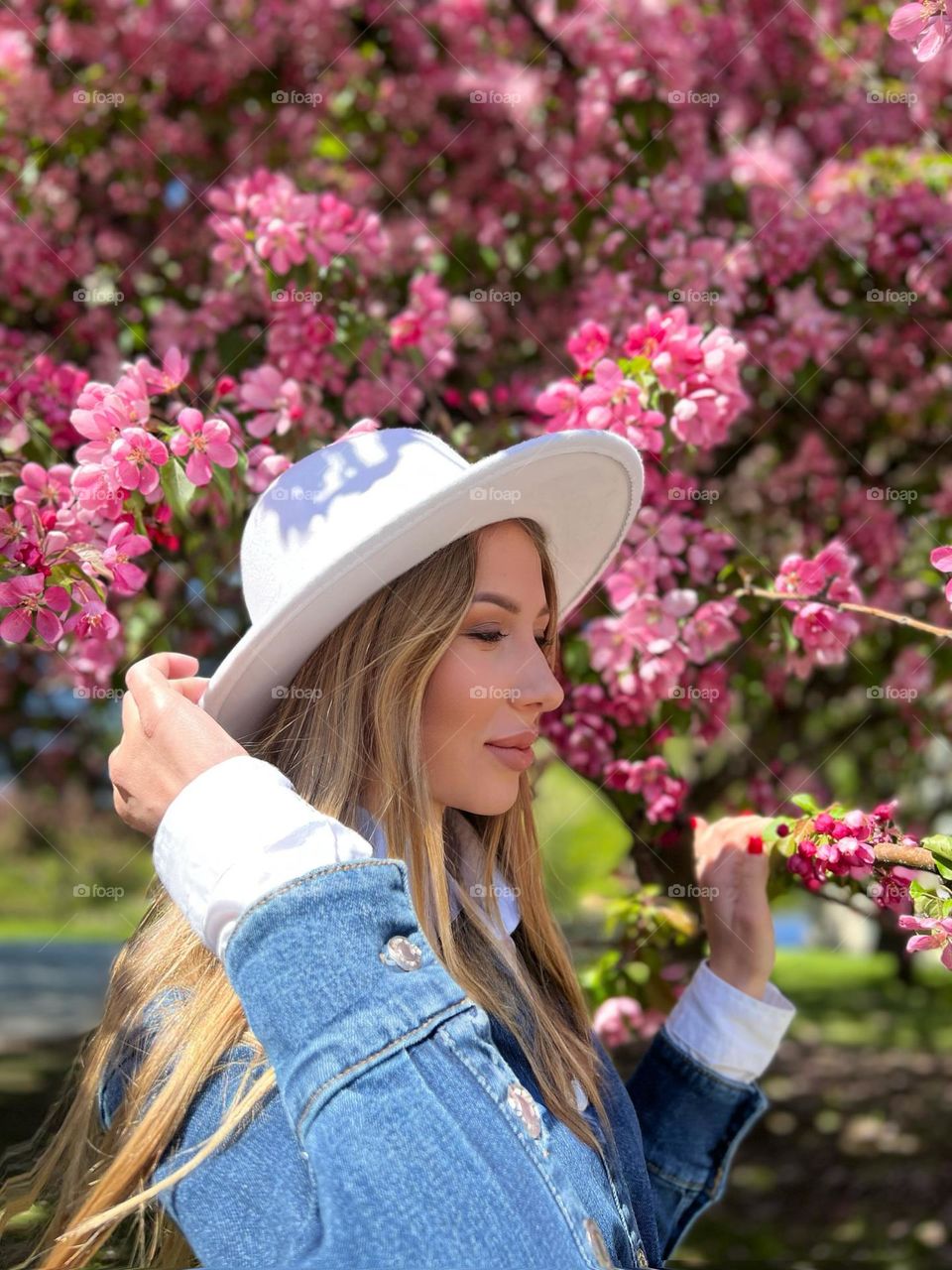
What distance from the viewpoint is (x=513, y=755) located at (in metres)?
1.68

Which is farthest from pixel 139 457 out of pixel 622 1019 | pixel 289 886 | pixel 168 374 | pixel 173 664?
pixel 622 1019

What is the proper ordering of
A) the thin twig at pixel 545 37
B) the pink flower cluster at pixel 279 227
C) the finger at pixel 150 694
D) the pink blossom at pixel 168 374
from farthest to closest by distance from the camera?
the thin twig at pixel 545 37
the pink flower cluster at pixel 279 227
the pink blossom at pixel 168 374
the finger at pixel 150 694

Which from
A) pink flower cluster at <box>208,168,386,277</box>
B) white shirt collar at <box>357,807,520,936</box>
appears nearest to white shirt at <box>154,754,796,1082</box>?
white shirt collar at <box>357,807,520,936</box>

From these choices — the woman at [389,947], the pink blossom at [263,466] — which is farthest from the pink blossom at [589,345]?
the pink blossom at [263,466]

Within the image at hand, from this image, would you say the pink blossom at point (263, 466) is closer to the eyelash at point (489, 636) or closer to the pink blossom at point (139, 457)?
the pink blossom at point (139, 457)

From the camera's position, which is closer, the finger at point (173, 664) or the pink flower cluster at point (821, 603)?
the finger at point (173, 664)

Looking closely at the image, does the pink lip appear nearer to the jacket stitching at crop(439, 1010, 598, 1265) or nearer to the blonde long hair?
the blonde long hair

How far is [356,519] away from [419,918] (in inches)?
20.7

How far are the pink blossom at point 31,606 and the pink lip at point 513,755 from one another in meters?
0.68

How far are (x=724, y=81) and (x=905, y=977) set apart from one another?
4466mm

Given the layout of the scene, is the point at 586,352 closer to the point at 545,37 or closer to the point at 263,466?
the point at 263,466

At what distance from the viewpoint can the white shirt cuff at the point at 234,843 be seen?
117 centimetres

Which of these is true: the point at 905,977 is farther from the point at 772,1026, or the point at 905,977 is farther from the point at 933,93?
the point at 772,1026

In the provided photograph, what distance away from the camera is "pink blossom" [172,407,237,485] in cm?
200
